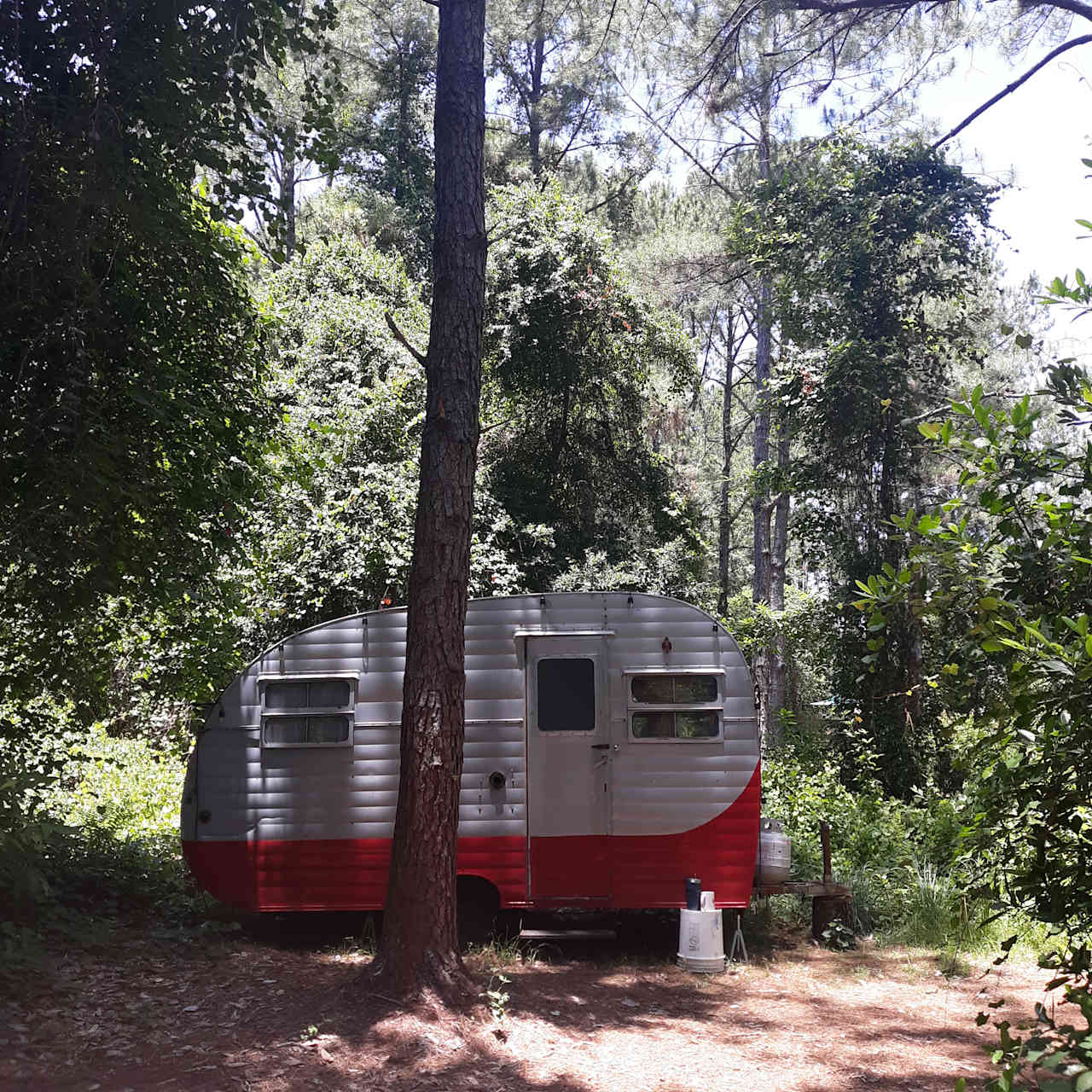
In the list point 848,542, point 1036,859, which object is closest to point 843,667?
point 848,542

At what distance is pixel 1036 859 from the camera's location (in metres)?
Answer: 3.21

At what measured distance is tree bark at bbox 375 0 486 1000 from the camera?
20.3 feet

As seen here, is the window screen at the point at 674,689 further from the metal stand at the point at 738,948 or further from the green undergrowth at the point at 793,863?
the green undergrowth at the point at 793,863

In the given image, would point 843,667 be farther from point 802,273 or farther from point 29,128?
point 29,128

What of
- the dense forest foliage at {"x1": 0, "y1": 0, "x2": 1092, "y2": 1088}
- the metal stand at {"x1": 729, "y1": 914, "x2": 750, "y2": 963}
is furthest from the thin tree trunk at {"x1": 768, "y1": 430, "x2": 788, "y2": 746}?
the metal stand at {"x1": 729, "y1": 914, "x2": 750, "y2": 963}

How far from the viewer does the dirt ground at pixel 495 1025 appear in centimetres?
527

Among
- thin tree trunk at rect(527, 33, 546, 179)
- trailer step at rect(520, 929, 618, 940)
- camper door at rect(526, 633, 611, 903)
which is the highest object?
thin tree trunk at rect(527, 33, 546, 179)

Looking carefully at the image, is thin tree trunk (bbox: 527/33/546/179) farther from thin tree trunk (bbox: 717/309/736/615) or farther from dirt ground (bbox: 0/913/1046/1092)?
dirt ground (bbox: 0/913/1046/1092)

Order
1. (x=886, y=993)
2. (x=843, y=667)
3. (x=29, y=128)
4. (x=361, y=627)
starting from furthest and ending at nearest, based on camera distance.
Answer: (x=843, y=667)
(x=361, y=627)
(x=886, y=993)
(x=29, y=128)

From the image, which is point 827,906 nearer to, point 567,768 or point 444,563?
point 567,768

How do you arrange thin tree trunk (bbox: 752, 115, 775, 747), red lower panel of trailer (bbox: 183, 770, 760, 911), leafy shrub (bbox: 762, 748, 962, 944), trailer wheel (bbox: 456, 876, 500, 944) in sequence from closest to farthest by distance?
red lower panel of trailer (bbox: 183, 770, 760, 911), trailer wheel (bbox: 456, 876, 500, 944), leafy shrub (bbox: 762, 748, 962, 944), thin tree trunk (bbox: 752, 115, 775, 747)

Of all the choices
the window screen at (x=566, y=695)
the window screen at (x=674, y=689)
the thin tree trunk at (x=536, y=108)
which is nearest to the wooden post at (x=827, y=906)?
the window screen at (x=674, y=689)

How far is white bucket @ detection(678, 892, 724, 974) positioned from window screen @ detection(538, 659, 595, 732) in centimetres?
152

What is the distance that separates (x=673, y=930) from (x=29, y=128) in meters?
7.43
